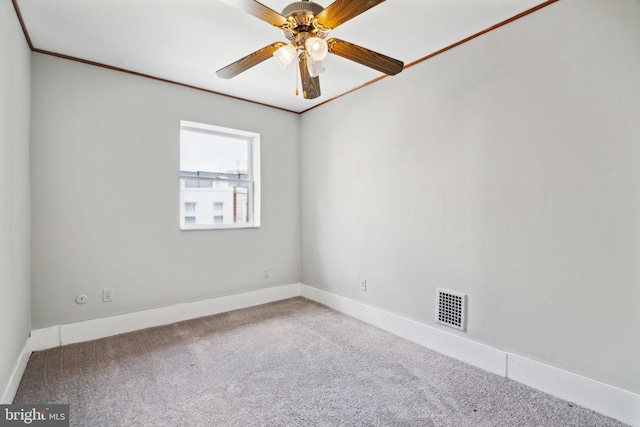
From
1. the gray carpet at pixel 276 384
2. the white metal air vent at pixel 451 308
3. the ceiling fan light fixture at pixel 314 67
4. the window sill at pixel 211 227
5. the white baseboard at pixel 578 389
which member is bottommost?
the gray carpet at pixel 276 384

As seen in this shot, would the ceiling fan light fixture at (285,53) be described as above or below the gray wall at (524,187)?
above

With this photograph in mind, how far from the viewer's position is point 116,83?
2926 millimetres

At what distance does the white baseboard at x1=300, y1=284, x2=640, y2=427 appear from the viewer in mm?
1765

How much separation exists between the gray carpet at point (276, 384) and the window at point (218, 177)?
1.28m

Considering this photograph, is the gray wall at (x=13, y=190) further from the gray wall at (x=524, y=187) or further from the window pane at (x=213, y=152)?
the gray wall at (x=524, y=187)

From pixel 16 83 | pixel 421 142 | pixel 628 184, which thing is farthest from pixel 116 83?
pixel 628 184

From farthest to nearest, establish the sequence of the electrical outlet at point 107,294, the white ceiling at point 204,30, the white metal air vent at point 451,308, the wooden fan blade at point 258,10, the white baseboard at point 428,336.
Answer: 1. the electrical outlet at point 107,294
2. the white metal air vent at point 451,308
3. the white baseboard at point 428,336
4. the white ceiling at point 204,30
5. the wooden fan blade at point 258,10

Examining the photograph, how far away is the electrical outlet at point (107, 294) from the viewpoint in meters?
2.89

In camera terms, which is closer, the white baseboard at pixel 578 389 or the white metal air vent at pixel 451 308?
the white baseboard at pixel 578 389

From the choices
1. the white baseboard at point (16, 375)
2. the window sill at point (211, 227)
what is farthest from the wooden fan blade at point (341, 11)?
the white baseboard at point (16, 375)

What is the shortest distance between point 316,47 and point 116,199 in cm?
238

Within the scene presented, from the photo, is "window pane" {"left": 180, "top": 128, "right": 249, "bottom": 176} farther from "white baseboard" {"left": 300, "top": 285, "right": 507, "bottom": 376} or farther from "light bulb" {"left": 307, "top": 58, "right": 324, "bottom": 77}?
"light bulb" {"left": 307, "top": 58, "right": 324, "bottom": 77}

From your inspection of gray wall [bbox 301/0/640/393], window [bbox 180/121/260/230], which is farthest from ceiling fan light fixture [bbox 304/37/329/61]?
window [bbox 180/121/260/230]

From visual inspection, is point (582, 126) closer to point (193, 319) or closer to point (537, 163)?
point (537, 163)
